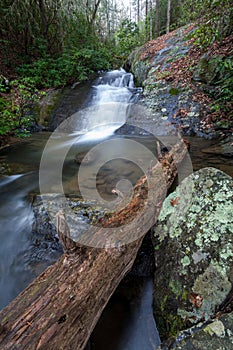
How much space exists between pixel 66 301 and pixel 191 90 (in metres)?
7.30

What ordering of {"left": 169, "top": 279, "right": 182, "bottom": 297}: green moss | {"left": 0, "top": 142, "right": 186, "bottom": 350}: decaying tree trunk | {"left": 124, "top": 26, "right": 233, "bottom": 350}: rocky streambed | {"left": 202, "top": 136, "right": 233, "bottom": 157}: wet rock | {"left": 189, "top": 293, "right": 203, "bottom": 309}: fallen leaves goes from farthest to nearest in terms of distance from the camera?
{"left": 202, "top": 136, "right": 233, "bottom": 157}: wet rock → {"left": 169, "top": 279, "right": 182, "bottom": 297}: green moss → {"left": 189, "top": 293, "right": 203, "bottom": 309}: fallen leaves → {"left": 124, "top": 26, "right": 233, "bottom": 350}: rocky streambed → {"left": 0, "top": 142, "right": 186, "bottom": 350}: decaying tree trunk

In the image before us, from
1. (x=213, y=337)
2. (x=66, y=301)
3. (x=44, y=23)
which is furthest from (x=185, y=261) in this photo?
(x=44, y=23)

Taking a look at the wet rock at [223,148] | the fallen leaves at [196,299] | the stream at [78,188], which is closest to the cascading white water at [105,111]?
the stream at [78,188]

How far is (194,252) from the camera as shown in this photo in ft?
6.02

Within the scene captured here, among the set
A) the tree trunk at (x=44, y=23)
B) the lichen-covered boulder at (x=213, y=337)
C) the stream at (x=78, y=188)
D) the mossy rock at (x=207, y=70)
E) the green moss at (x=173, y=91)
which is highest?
the tree trunk at (x=44, y=23)

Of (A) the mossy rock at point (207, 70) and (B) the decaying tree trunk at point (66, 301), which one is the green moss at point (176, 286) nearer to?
(B) the decaying tree trunk at point (66, 301)

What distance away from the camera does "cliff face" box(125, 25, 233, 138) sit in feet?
20.3

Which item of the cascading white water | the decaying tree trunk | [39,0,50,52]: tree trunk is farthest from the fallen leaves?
[39,0,50,52]: tree trunk

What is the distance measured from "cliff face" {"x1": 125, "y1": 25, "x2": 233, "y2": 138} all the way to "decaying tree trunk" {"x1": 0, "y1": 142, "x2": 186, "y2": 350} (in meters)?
5.21

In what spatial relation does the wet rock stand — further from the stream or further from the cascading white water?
the cascading white water

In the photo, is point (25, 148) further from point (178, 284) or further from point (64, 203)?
point (178, 284)

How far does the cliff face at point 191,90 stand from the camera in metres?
6.19

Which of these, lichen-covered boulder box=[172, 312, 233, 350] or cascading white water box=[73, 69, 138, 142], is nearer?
lichen-covered boulder box=[172, 312, 233, 350]

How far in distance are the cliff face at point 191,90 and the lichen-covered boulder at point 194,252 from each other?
4228 mm
